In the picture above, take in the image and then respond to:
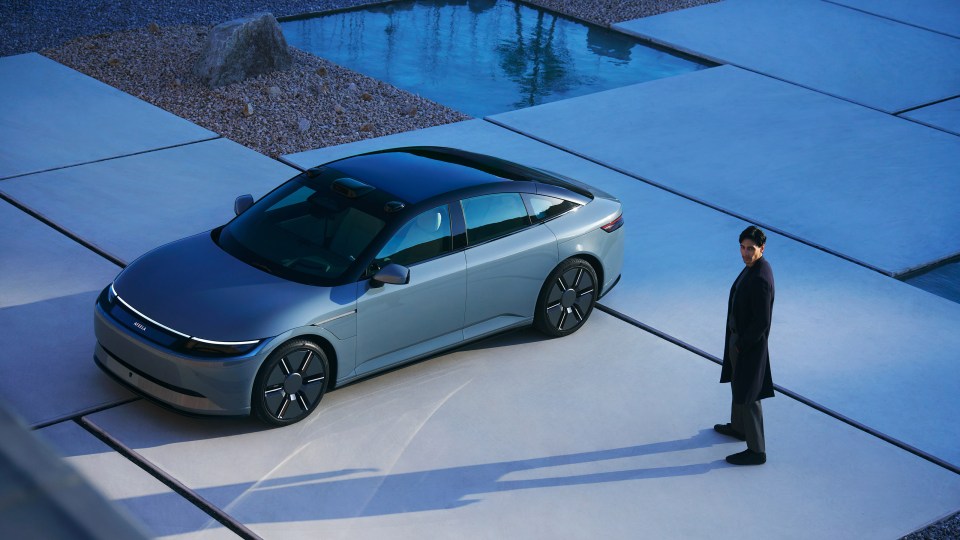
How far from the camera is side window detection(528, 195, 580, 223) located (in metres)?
7.96

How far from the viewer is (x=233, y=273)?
6.92 meters

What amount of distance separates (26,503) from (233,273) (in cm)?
643

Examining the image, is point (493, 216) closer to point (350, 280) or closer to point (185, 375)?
point (350, 280)

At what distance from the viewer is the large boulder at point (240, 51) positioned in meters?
13.3

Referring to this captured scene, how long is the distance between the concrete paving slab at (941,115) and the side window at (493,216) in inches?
329

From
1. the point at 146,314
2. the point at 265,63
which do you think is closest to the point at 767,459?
the point at 146,314

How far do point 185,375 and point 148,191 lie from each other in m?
4.53

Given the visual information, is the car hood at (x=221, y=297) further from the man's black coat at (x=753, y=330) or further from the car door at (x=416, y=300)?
the man's black coat at (x=753, y=330)

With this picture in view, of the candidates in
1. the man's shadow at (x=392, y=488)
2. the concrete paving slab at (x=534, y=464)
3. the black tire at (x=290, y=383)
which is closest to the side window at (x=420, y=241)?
the black tire at (x=290, y=383)

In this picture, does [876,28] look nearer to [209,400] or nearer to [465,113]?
[465,113]

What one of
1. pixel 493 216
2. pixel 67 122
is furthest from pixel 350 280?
pixel 67 122

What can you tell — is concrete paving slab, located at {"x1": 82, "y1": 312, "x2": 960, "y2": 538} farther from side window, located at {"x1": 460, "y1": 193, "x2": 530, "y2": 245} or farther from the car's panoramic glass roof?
the car's panoramic glass roof

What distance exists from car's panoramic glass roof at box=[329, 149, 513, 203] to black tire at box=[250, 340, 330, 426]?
133cm

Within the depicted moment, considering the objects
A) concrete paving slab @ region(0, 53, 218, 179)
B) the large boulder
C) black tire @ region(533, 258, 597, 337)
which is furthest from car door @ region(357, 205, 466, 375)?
the large boulder
